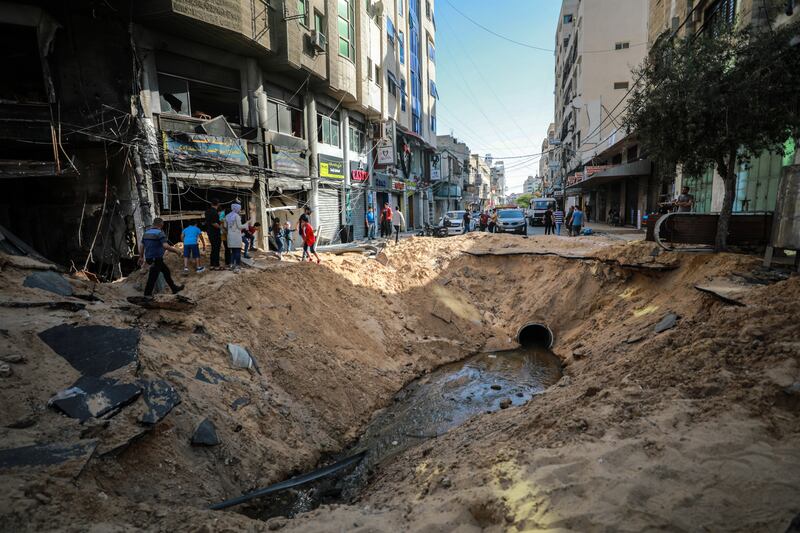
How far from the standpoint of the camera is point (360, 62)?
74.2 feet

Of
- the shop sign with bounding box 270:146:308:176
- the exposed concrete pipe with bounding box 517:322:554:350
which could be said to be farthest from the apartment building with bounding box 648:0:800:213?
the shop sign with bounding box 270:146:308:176

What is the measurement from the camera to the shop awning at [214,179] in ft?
45.6

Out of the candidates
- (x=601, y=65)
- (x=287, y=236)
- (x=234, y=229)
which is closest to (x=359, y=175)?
(x=287, y=236)

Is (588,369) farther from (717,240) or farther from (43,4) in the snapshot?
(43,4)

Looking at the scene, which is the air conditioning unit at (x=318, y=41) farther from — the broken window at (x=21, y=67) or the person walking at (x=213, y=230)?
the person walking at (x=213, y=230)

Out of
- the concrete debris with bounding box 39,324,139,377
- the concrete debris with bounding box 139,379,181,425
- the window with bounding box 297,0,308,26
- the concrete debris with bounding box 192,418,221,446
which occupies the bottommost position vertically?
the concrete debris with bounding box 192,418,221,446

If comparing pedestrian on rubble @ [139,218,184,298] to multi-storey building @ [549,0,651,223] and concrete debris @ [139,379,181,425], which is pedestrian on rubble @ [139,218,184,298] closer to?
concrete debris @ [139,379,181,425]

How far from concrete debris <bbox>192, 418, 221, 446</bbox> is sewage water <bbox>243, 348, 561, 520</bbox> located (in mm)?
984

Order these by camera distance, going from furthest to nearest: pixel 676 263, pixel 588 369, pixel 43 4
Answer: pixel 43 4 → pixel 676 263 → pixel 588 369

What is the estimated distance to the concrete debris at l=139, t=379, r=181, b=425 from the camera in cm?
521

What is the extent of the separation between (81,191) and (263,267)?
25.2ft

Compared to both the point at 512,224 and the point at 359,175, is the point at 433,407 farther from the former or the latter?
the point at 359,175

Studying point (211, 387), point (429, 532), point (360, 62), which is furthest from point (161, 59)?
point (429, 532)

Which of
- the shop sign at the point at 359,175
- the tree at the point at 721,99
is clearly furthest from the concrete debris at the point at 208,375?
the shop sign at the point at 359,175
